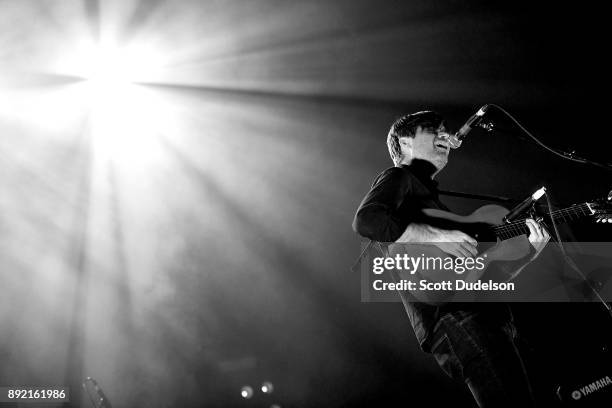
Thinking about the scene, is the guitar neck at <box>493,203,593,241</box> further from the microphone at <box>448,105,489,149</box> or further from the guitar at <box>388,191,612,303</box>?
the microphone at <box>448,105,489,149</box>

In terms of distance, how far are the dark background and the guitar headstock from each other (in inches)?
85.0

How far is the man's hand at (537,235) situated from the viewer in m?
2.38

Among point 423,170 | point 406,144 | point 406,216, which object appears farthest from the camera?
point 406,144

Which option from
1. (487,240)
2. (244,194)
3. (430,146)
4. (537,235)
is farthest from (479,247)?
(244,194)

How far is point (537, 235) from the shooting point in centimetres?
239

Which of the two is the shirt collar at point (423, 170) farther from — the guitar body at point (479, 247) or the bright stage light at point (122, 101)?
the bright stage light at point (122, 101)

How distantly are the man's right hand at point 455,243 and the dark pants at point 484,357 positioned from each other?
35cm

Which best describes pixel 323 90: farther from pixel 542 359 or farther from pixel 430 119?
pixel 542 359

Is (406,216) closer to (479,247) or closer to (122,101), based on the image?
(479,247)

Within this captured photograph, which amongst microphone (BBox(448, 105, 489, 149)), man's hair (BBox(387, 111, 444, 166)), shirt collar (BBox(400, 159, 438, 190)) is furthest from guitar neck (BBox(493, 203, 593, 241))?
man's hair (BBox(387, 111, 444, 166))

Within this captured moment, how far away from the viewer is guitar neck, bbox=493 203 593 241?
2.33 m

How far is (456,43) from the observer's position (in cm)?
473

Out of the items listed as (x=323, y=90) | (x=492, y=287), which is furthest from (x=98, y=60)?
(x=492, y=287)

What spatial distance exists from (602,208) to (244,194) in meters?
3.98
